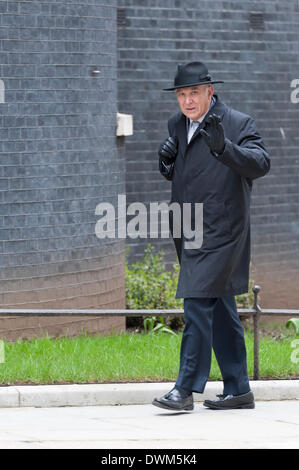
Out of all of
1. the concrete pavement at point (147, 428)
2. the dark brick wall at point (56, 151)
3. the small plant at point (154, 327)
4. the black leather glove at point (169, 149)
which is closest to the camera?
the concrete pavement at point (147, 428)

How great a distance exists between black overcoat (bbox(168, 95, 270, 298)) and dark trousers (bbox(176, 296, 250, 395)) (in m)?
0.11

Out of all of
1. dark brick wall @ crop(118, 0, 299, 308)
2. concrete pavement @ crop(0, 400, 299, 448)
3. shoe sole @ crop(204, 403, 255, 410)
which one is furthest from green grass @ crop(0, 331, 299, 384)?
dark brick wall @ crop(118, 0, 299, 308)

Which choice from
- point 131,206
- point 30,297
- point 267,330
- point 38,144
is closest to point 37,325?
point 30,297

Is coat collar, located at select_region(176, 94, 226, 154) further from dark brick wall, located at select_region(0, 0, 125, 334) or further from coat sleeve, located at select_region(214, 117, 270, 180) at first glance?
dark brick wall, located at select_region(0, 0, 125, 334)

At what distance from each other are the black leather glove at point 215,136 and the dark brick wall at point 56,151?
139 inches

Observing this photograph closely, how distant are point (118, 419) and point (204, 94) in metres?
2.00

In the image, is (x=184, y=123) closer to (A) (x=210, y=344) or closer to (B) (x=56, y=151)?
(A) (x=210, y=344)

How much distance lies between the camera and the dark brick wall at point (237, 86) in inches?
493

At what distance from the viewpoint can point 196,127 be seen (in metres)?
7.10

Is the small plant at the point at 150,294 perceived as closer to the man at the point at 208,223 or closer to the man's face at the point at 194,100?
the man at the point at 208,223

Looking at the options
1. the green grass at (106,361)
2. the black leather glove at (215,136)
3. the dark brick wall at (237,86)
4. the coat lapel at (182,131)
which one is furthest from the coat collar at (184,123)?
the dark brick wall at (237,86)

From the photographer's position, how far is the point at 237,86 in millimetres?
13352

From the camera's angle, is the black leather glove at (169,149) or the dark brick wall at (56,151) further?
the dark brick wall at (56,151)

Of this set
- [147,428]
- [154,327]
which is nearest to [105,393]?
[147,428]
